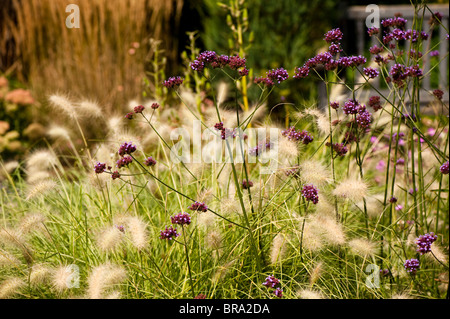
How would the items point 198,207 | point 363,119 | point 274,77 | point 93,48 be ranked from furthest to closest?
point 93,48, point 363,119, point 274,77, point 198,207

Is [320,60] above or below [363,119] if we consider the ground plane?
above

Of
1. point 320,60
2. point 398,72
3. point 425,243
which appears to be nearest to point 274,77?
point 320,60

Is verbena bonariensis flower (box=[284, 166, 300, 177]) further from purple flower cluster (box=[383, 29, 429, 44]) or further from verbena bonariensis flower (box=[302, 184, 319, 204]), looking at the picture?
purple flower cluster (box=[383, 29, 429, 44])

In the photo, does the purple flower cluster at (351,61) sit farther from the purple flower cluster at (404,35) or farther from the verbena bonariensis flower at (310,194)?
the verbena bonariensis flower at (310,194)

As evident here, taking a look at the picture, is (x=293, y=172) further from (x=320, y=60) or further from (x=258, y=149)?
(x=320, y=60)

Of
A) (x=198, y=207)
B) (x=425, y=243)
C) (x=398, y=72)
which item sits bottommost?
→ (x=425, y=243)

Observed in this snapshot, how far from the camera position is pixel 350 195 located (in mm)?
1809

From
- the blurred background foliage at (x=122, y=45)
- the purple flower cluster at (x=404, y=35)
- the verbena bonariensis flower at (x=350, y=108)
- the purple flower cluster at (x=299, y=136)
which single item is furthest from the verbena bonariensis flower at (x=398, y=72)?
the blurred background foliage at (x=122, y=45)

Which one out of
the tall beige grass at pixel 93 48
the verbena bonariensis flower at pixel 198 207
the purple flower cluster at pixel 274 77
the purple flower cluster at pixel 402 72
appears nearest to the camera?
the verbena bonariensis flower at pixel 198 207

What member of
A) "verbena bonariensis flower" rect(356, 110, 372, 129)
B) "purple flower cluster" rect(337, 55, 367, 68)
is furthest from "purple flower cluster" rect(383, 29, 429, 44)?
"verbena bonariensis flower" rect(356, 110, 372, 129)

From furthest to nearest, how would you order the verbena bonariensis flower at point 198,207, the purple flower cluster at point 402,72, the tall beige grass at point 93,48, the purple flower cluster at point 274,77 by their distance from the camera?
the tall beige grass at point 93,48, the purple flower cluster at point 402,72, the purple flower cluster at point 274,77, the verbena bonariensis flower at point 198,207

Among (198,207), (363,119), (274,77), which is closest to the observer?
(198,207)

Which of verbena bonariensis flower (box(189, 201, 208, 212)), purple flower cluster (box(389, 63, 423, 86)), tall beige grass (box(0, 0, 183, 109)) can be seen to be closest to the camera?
verbena bonariensis flower (box(189, 201, 208, 212))
